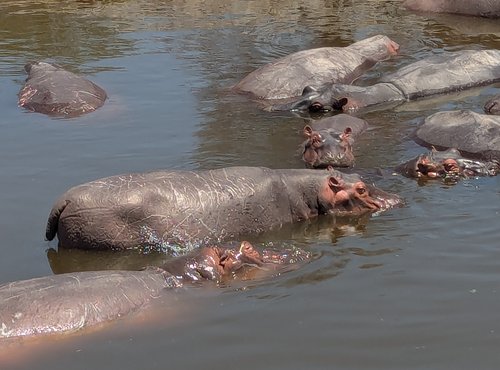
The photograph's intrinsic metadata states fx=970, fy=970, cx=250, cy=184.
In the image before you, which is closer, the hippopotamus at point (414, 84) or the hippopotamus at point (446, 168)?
the hippopotamus at point (446, 168)

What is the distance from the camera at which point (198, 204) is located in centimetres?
790

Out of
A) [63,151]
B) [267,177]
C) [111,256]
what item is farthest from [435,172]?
[63,151]

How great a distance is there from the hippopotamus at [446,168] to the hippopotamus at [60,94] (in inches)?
179

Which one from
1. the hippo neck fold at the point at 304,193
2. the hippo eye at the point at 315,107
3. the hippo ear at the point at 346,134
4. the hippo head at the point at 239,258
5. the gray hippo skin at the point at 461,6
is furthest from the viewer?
the gray hippo skin at the point at 461,6

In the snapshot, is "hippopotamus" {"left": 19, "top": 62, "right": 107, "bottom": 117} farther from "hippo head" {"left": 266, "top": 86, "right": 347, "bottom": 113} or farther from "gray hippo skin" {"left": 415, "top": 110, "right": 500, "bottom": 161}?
"gray hippo skin" {"left": 415, "top": 110, "right": 500, "bottom": 161}

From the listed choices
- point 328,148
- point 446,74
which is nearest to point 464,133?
point 328,148

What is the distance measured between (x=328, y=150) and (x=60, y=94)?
13.5 ft

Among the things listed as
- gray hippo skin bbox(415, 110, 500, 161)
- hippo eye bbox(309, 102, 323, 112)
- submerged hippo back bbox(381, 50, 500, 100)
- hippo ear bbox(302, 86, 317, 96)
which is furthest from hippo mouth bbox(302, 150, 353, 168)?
submerged hippo back bbox(381, 50, 500, 100)

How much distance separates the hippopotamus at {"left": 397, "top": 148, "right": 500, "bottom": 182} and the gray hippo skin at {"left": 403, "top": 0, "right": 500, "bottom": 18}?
985 cm

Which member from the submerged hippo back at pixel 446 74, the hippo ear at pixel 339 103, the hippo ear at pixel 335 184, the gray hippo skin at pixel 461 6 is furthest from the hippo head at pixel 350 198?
the gray hippo skin at pixel 461 6

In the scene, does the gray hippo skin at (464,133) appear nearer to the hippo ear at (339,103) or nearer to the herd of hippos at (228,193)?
the herd of hippos at (228,193)

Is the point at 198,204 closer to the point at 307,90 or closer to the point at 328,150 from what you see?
the point at 328,150

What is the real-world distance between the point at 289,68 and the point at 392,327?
24.7ft

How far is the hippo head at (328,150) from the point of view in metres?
9.68
